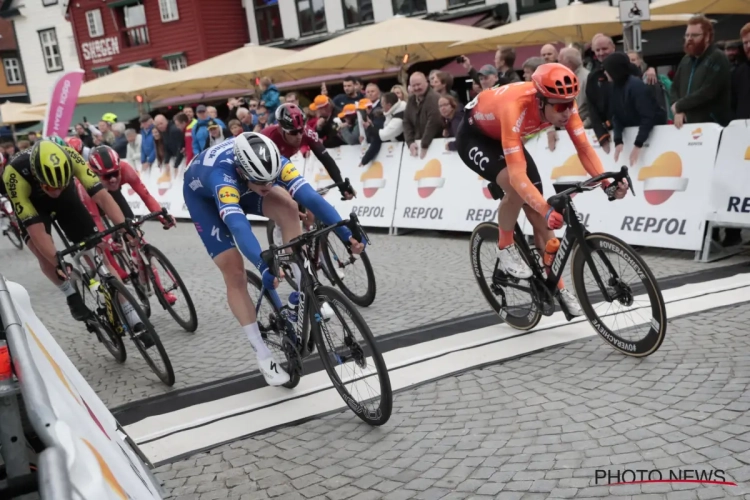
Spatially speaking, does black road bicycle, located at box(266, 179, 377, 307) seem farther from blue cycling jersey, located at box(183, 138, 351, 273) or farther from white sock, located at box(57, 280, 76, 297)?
white sock, located at box(57, 280, 76, 297)

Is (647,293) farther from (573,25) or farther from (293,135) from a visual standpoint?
(573,25)

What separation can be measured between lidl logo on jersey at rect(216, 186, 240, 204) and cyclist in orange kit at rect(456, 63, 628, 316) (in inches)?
74.6

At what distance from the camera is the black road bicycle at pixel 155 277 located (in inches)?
290

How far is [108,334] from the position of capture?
6.68 m

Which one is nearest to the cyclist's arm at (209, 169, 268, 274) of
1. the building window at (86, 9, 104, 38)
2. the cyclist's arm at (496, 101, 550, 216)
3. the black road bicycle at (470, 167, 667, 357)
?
the cyclist's arm at (496, 101, 550, 216)

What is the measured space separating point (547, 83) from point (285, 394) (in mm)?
2800

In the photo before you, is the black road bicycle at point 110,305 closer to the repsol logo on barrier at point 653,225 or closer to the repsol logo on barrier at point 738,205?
the repsol logo on barrier at point 653,225

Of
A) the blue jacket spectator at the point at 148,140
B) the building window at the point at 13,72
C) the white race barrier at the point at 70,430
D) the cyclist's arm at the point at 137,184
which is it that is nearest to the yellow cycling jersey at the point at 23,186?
the cyclist's arm at the point at 137,184

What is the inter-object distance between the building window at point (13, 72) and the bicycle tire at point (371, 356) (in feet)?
181

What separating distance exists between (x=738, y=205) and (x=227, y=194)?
198 inches

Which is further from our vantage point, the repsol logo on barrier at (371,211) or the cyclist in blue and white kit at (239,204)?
the repsol logo on barrier at (371,211)

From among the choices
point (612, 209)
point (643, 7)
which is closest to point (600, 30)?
point (643, 7)

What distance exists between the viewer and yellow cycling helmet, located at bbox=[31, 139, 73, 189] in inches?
235

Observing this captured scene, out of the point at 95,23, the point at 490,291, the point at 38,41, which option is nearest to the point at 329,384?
the point at 490,291
